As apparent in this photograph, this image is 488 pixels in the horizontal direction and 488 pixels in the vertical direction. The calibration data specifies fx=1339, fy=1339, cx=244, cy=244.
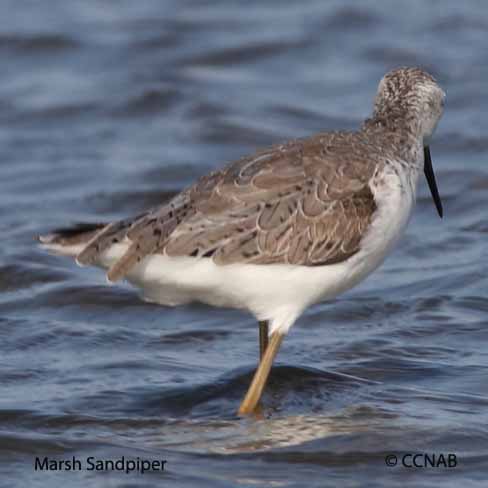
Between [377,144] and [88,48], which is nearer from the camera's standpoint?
[377,144]

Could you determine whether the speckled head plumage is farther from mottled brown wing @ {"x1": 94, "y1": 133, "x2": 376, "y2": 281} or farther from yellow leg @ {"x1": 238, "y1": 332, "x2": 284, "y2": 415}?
yellow leg @ {"x1": 238, "y1": 332, "x2": 284, "y2": 415}

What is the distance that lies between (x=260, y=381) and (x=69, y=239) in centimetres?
153

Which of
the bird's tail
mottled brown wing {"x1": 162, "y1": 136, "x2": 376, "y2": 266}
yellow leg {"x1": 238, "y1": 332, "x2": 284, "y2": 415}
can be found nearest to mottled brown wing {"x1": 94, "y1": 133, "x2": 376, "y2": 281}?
mottled brown wing {"x1": 162, "y1": 136, "x2": 376, "y2": 266}

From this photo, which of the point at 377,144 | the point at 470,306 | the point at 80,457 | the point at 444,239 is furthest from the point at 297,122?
the point at 80,457

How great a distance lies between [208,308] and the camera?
35.6ft

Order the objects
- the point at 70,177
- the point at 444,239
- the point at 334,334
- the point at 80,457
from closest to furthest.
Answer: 1. the point at 80,457
2. the point at 334,334
3. the point at 444,239
4. the point at 70,177

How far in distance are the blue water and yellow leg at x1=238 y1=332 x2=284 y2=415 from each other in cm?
19

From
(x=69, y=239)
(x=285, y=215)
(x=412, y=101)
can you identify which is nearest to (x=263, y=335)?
(x=285, y=215)

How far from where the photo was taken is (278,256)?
8.12m

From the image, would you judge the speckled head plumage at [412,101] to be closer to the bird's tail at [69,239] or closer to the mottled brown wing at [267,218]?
the mottled brown wing at [267,218]

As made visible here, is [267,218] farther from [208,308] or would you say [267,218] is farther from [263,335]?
[208,308]

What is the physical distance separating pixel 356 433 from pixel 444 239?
4451 millimetres

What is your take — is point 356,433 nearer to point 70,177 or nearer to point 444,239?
point 444,239

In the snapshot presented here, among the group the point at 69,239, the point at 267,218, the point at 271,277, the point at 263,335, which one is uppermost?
the point at 267,218
